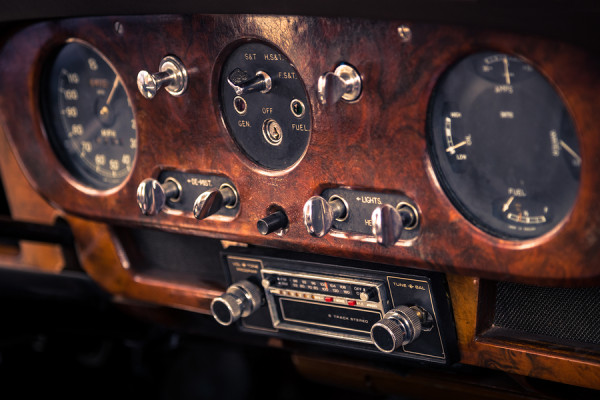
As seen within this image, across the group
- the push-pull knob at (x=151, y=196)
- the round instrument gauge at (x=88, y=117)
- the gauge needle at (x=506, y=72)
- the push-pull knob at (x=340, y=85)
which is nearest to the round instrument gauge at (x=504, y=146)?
the gauge needle at (x=506, y=72)

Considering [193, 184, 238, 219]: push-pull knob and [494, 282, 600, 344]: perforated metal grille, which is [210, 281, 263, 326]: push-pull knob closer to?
[193, 184, 238, 219]: push-pull knob

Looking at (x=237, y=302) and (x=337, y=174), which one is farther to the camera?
(x=237, y=302)

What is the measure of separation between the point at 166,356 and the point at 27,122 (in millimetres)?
1008

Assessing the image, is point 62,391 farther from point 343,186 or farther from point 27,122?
point 343,186

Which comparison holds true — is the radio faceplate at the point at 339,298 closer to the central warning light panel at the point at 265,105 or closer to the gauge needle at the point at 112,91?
the central warning light panel at the point at 265,105

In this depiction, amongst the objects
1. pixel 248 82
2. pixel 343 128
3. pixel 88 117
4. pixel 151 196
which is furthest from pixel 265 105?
pixel 88 117

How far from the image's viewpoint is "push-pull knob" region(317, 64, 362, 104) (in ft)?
3.92

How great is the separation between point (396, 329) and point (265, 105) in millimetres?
459

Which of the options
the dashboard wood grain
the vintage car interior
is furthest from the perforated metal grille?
the dashboard wood grain

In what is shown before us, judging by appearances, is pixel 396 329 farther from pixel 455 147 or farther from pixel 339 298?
pixel 455 147

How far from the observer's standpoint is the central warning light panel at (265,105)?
1339 millimetres

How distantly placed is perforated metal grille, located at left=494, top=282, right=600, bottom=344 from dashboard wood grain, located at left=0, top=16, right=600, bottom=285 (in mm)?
145

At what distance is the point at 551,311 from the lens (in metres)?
1.31

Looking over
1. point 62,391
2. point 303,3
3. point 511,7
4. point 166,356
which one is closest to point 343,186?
point 303,3
